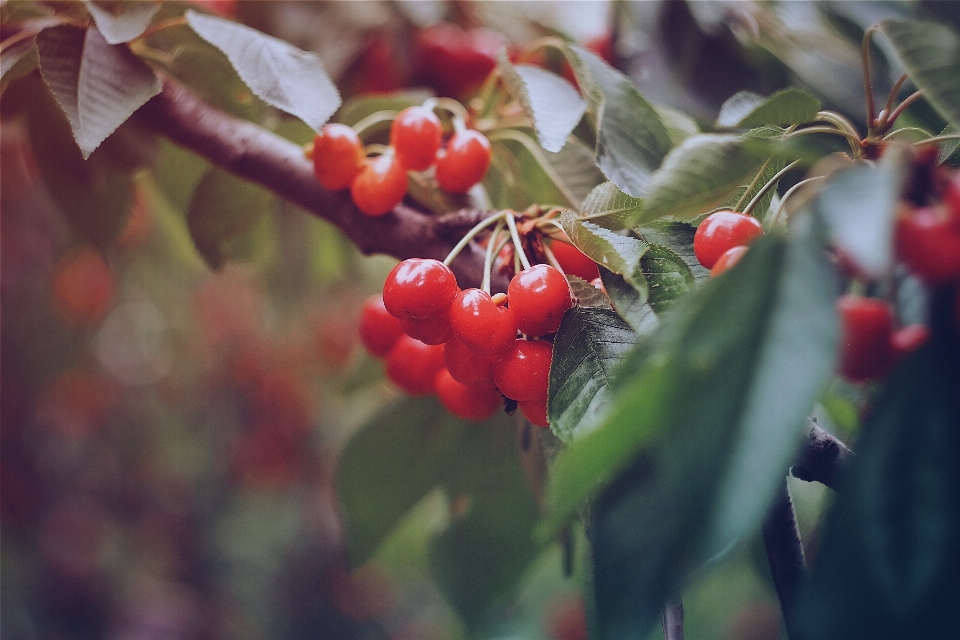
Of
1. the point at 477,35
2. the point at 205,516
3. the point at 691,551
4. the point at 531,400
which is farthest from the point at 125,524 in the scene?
the point at 691,551

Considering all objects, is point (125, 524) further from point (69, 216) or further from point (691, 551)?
point (691, 551)

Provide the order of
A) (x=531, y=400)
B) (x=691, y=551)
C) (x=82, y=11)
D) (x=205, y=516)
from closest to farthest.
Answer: (x=691, y=551), (x=531, y=400), (x=82, y=11), (x=205, y=516)

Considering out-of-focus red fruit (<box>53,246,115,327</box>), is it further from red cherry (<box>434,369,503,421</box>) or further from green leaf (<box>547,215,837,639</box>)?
green leaf (<box>547,215,837,639</box>)

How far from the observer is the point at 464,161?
1.44 feet

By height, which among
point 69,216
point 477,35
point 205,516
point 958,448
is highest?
point 958,448

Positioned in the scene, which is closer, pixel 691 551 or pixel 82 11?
pixel 691 551

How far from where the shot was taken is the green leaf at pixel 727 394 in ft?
0.66

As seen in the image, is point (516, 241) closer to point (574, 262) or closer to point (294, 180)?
point (574, 262)

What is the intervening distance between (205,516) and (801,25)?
1884 mm

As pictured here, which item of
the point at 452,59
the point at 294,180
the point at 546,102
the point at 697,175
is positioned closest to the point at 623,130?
the point at 546,102

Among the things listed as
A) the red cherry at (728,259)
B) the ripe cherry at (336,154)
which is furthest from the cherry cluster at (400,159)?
the red cherry at (728,259)

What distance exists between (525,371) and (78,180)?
559mm

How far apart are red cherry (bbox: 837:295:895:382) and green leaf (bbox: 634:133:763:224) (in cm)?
7

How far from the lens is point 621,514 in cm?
30
